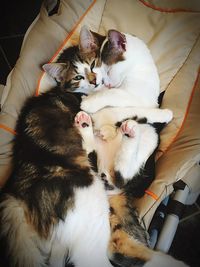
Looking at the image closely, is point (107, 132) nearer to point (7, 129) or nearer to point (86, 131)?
point (86, 131)

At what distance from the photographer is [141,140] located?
1519 mm

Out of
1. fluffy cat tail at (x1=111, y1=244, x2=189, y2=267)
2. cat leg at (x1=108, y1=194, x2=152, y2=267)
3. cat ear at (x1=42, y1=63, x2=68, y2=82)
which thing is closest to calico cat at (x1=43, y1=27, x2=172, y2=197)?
cat ear at (x1=42, y1=63, x2=68, y2=82)

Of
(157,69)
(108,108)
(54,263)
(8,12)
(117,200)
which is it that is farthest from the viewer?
(8,12)

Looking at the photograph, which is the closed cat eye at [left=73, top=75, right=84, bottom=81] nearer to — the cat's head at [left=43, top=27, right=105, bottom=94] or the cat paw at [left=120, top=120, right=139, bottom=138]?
the cat's head at [left=43, top=27, right=105, bottom=94]

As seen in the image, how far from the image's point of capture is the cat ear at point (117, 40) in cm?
159

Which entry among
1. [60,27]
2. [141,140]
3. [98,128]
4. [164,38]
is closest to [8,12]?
[60,27]

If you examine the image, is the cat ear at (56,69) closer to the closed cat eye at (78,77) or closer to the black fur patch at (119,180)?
the closed cat eye at (78,77)

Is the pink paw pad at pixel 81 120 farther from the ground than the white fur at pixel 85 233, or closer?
farther from the ground

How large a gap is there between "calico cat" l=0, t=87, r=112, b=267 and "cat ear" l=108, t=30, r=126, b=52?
554mm

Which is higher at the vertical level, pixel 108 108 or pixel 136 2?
pixel 136 2

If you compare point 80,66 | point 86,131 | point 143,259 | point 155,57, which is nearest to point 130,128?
point 86,131

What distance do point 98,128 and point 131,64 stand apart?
16.3 inches

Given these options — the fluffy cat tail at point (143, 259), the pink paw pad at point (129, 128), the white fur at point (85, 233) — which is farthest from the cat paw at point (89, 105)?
the fluffy cat tail at point (143, 259)

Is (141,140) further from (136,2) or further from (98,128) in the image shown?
(136,2)
